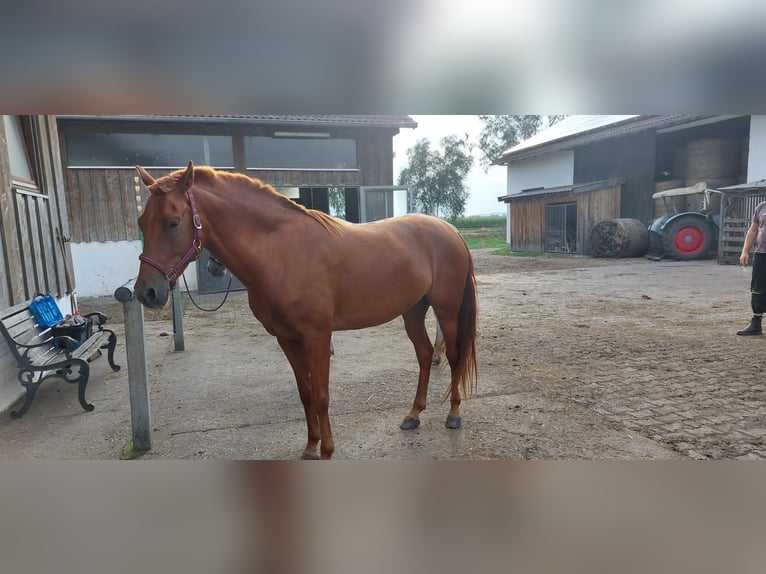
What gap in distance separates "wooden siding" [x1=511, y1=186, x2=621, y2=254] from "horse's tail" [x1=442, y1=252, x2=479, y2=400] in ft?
36.7

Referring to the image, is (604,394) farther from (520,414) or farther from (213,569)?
(213,569)

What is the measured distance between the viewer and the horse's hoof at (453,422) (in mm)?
2869

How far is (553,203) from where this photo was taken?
47.3 ft

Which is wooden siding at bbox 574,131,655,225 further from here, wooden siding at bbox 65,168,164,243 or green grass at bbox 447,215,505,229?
wooden siding at bbox 65,168,164,243

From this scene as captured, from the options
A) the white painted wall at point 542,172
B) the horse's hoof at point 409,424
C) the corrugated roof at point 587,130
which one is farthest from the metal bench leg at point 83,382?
the white painted wall at point 542,172

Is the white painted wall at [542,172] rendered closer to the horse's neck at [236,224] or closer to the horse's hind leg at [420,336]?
the horse's hind leg at [420,336]

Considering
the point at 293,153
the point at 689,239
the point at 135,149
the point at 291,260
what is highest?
the point at 293,153

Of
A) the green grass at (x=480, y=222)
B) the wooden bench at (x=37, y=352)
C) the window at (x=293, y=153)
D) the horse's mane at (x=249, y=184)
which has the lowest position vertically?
the wooden bench at (x=37, y=352)

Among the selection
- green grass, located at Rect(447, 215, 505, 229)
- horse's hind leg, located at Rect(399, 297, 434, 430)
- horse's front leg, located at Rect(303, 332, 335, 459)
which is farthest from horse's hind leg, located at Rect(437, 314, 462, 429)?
green grass, located at Rect(447, 215, 505, 229)

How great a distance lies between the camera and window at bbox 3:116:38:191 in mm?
4066

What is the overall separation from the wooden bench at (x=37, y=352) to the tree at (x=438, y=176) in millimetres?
12009

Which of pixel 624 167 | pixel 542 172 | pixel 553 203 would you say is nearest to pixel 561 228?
pixel 553 203

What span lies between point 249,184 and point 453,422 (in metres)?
1.94

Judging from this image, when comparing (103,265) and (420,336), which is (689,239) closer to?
(420,336)
